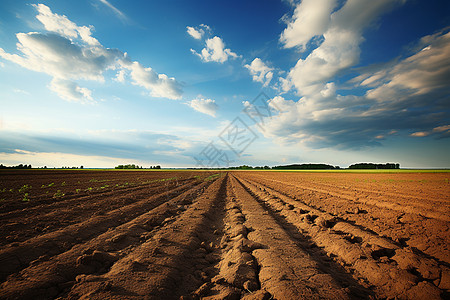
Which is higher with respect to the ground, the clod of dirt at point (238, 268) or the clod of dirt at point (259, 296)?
the clod of dirt at point (259, 296)

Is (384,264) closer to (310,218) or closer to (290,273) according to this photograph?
(290,273)

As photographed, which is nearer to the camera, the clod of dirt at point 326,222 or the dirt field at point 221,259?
the dirt field at point 221,259

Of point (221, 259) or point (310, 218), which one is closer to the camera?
point (221, 259)

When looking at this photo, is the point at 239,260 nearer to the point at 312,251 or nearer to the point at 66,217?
the point at 312,251

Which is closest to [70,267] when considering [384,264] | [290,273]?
[290,273]

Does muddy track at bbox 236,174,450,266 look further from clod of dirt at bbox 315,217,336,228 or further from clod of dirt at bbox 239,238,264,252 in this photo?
clod of dirt at bbox 239,238,264,252

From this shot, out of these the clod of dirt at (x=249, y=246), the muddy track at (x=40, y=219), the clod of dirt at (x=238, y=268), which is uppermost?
the muddy track at (x=40, y=219)

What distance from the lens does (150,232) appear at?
478 cm

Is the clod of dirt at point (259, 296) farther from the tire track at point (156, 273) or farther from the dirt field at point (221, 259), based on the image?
the tire track at point (156, 273)

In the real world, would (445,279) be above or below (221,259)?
above

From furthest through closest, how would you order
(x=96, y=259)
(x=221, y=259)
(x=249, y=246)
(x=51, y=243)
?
(x=51, y=243) < (x=249, y=246) < (x=221, y=259) < (x=96, y=259)

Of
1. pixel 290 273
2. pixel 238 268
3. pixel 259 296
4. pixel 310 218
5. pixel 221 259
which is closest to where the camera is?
pixel 259 296

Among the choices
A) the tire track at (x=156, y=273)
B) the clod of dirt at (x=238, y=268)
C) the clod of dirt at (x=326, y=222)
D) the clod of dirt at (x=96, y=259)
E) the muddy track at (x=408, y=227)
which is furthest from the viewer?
the clod of dirt at (x=326, y=222)

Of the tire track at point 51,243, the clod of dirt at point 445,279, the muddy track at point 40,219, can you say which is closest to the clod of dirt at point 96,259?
the tire track at point 51,243
